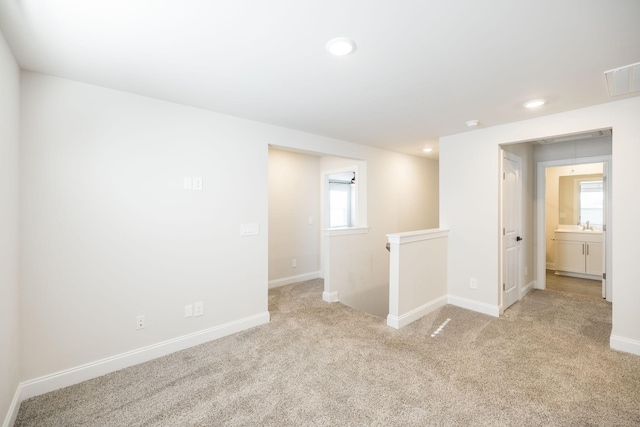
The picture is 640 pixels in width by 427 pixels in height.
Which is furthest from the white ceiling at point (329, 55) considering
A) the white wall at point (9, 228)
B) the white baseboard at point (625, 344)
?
the white baseboard at point (625, 344)

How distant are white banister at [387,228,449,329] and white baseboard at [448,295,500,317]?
118 mm

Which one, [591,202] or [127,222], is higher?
[591,202]

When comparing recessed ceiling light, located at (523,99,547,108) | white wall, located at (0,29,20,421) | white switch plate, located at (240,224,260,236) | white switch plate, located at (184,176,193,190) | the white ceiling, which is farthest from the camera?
white switch plate, located at (240,224,260,236)

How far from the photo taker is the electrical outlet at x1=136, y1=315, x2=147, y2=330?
245cm

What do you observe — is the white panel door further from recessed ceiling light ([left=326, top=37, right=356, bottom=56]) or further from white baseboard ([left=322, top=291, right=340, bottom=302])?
recessed ceiling light ([left=326, top=37, right=356, bottom=56])

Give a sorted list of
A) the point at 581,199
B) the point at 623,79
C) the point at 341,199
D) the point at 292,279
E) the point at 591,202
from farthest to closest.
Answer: the point at 341,199, the point at 581,199, the point at 591,202, the point at 292,279, the point at 623,79

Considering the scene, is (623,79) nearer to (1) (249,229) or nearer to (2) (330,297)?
(1) (249,229)

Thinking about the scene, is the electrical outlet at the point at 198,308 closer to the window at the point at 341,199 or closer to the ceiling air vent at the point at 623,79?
the window at the point at 341,199

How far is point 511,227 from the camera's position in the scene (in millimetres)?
3865

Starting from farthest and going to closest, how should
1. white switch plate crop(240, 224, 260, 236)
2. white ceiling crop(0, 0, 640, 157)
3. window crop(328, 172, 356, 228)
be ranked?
window crop(328, 172, 356, 228)
white switch plate crop(240, 224, 260, 236)
white ceiling crop(0, 0, 640, 157)

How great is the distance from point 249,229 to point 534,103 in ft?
9.98

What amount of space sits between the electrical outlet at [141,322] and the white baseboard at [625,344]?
4225mm

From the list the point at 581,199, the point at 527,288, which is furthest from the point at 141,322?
the point at 581,199

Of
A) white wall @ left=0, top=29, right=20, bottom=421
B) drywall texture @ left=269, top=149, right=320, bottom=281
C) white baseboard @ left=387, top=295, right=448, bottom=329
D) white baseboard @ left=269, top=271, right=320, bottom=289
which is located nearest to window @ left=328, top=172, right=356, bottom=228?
drywall texture @ left=269, top=149, right=320, bottom=281
